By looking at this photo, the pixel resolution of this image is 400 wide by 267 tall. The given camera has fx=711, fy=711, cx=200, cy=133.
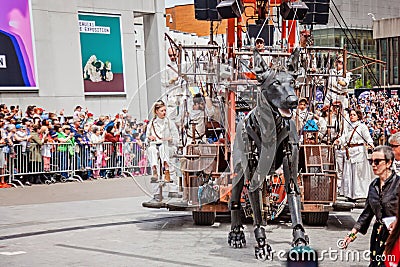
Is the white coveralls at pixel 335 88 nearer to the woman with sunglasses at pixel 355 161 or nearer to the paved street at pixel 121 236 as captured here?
the woman with sunglasses at pixel 355 161

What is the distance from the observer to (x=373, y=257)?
6086 millimetres

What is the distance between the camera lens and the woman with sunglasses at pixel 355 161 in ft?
43.4

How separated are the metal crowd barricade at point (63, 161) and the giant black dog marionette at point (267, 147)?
7370mm

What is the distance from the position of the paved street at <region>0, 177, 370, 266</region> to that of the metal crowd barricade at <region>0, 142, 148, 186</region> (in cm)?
248

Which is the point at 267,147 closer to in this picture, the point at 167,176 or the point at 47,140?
the point at 167,176

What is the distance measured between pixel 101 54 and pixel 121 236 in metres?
15.8

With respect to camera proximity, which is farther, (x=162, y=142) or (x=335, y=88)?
(x=335, y=88)

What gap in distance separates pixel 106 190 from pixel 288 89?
30.4 feet

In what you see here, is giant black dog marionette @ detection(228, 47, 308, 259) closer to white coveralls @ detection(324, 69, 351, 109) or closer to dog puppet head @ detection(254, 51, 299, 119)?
dog puppet head @ detection(254, 51, 299, 119)

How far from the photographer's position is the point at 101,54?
25641mm

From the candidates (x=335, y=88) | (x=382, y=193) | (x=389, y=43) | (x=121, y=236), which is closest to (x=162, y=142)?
(x=121, y=236)

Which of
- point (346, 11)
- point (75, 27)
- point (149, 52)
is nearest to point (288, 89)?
point (75, 27)

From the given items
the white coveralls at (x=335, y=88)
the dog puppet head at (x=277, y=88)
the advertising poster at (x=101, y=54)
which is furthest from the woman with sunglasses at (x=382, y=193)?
the advertising poster at (x=101, y=54)

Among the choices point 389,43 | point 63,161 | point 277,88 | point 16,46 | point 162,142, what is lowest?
point 63,161
